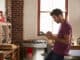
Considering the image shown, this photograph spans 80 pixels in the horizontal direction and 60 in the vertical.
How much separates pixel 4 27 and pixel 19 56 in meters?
1.17

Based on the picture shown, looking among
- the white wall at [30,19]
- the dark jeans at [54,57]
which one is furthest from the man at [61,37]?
the white wall at [30,19]

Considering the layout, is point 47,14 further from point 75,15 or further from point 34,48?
point 34,48

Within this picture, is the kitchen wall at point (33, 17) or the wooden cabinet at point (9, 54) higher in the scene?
the kitchen wall at point (33, 17)

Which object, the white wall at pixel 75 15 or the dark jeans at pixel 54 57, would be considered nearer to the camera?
the dark jeans at pixel 54 57

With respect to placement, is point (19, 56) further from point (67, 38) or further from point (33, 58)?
point (67, 38)

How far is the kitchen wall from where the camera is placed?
643 cm

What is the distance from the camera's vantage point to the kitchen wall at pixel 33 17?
6.43m

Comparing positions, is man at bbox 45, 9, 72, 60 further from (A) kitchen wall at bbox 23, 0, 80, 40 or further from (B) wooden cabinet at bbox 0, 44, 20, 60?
(A) kitchen wall at bbox 23, 0, 80, 40

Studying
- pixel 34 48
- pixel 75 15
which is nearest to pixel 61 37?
pixel 34 48

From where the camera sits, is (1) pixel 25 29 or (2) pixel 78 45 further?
(1) pixel 25 29

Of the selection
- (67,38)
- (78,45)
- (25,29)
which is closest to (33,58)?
(25,29)

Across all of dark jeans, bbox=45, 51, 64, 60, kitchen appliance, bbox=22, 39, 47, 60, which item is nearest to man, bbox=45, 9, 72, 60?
dark jeans, bbox=45, 51, 64, 60

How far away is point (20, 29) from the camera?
6.37 metres

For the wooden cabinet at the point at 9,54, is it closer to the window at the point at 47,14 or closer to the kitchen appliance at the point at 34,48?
the kitchen appliance at the point at 34,48
